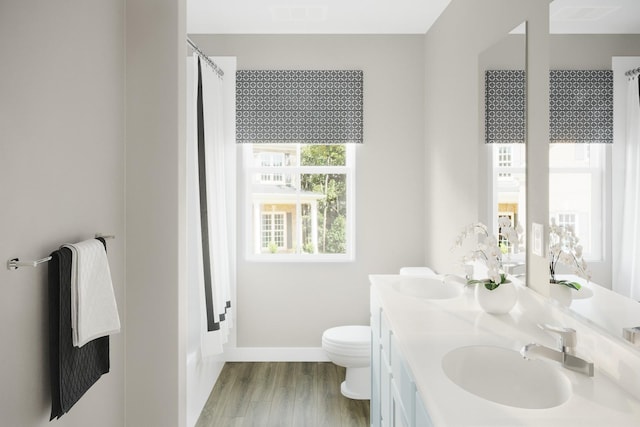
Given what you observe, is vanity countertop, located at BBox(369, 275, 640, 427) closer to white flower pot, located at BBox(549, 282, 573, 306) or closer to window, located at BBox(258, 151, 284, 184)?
white flower pot, located at BBox(549, 282, 573, 306)

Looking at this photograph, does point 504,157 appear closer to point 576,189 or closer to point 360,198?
point 576,189

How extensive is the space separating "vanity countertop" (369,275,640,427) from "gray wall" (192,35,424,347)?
1295mm

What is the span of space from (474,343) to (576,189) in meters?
0.65

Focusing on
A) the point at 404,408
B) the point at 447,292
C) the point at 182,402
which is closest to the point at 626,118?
the point at 404,408

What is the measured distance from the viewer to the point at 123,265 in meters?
2.14

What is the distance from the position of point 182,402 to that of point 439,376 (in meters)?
1.47

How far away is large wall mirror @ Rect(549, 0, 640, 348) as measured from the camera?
1.34 meters

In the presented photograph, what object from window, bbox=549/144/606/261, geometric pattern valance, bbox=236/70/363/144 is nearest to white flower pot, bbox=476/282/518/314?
window, bbox=549/144/606/261

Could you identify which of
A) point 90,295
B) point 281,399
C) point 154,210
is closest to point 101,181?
point 154,210

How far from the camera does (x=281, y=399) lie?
3047 millimetres

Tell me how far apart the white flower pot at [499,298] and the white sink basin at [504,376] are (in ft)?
1.43

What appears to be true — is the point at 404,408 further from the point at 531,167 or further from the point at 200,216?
the point at 200,216

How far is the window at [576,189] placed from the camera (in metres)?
1.47

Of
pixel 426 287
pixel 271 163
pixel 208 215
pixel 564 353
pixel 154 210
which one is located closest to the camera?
pixel 564 353
